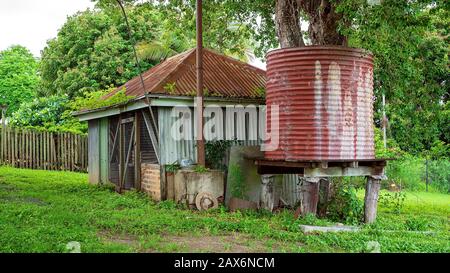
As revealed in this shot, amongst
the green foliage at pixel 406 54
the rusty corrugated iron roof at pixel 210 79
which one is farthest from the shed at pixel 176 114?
the green foliage at pixel 406 54

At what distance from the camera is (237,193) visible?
13211 mm

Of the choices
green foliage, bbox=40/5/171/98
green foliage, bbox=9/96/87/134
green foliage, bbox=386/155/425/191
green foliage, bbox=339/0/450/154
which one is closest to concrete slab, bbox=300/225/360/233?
green foliage, bbox=339/0/450/154

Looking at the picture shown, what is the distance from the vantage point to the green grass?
27.2ft

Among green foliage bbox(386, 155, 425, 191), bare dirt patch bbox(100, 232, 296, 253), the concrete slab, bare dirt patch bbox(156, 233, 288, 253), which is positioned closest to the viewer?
bare dirt patch bbox(100, 232, 296, 253)

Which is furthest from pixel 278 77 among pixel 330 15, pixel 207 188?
pixel 207 188

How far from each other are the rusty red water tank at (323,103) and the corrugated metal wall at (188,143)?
328 centimetres

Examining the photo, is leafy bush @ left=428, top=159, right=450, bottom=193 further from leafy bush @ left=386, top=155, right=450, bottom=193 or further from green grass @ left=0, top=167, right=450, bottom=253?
green grass @ left=0, top=167, right=450, bottom=253

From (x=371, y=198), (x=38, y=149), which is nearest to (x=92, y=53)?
(x=38, y=149)

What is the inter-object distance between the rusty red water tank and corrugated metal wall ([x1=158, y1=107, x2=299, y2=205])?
129 inches

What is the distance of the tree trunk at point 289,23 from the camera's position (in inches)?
522

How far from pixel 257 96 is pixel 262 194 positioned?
9.54 ft

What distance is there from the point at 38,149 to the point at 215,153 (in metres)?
11.9

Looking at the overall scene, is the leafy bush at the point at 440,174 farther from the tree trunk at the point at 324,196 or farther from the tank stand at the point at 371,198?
the tank stand at the point at 371,198

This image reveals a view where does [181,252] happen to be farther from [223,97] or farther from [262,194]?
[223,97]
